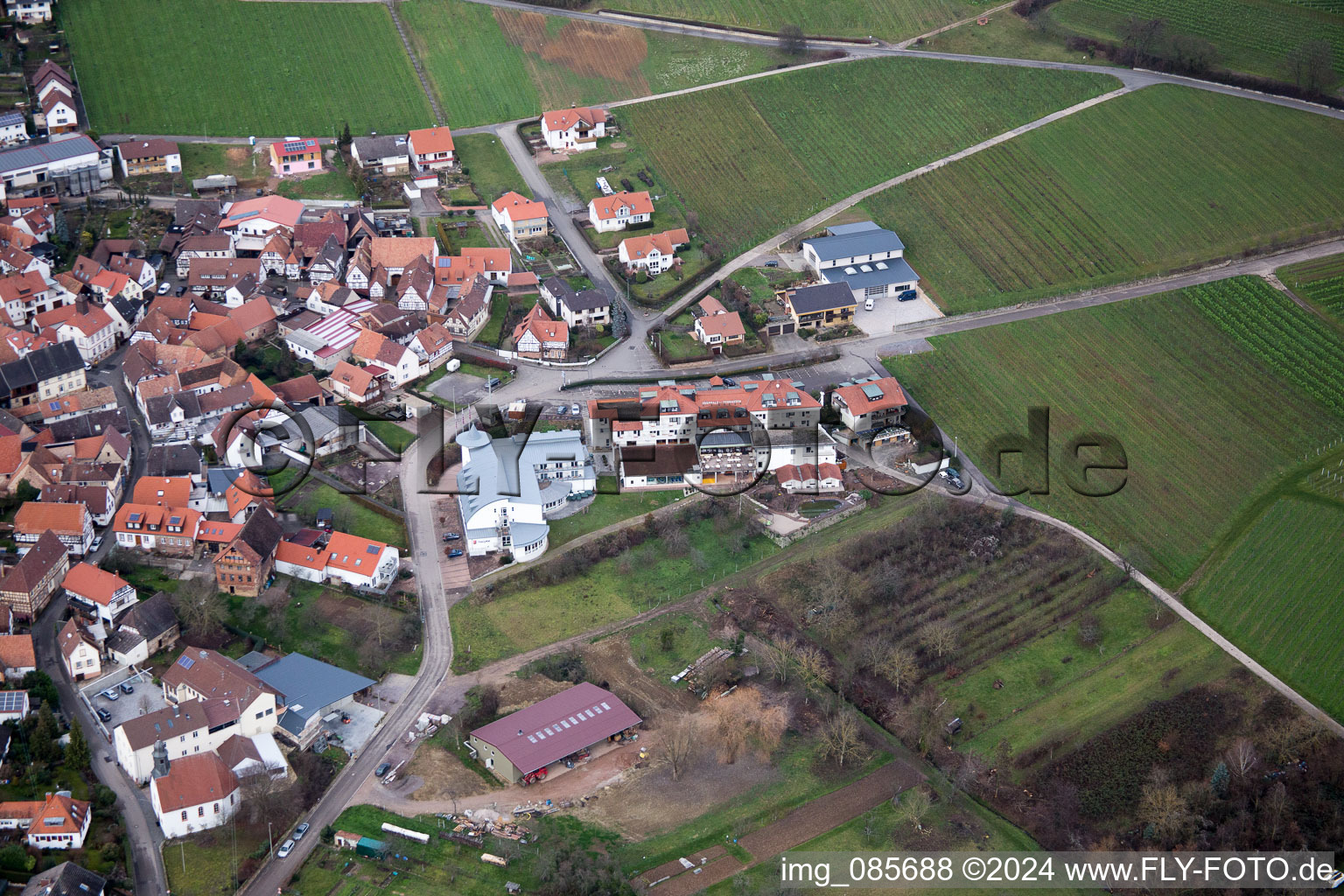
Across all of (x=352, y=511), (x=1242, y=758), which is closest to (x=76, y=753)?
(x=352, y=511)

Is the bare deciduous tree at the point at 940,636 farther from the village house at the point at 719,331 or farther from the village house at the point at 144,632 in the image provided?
the village house at the point at 144,632

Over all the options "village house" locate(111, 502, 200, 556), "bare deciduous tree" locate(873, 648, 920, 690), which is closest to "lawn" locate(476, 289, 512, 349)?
"village house" locate(111, 502, 200, 556)

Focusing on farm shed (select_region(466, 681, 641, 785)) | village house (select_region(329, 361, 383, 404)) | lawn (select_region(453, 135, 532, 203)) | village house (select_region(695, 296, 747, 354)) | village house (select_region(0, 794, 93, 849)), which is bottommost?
farm shed (select_region(466, 681, 641, 785))

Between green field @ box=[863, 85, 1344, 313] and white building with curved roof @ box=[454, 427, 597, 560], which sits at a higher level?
green field @ box=[863, 85, 1344, 313]

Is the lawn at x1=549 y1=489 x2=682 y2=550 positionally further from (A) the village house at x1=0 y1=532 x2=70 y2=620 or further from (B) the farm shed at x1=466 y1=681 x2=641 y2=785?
(A) the village house at x1=0 y1=532 x2=70 y2=620

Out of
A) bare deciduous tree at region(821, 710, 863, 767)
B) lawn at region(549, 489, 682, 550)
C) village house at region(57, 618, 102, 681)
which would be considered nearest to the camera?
bare deciduous tree at region(821, 710, 863, 767)

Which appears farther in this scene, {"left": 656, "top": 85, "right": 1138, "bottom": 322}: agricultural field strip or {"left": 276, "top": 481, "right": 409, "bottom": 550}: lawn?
{"left": 656, "top": 85, "right": 1138, "bottom": 322}: agricultural field strip

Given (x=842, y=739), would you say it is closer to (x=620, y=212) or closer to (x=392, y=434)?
(x=392, y=434)
